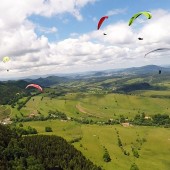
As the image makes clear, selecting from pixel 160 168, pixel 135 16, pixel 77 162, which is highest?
pixel 135 16

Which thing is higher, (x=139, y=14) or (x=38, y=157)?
(x=139, y=14)

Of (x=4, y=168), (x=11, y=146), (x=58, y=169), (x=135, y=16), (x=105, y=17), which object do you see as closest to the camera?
(x=135, y=16)

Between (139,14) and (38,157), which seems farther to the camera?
(38,157)

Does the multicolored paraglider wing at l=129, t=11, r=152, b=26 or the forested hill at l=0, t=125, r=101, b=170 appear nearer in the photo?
the multicolored paraglider wing at l=129, t=11, r=152, b=26

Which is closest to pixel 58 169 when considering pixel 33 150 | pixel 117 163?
pixel 33 150

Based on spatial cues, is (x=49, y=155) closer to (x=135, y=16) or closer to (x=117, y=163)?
(x=117, y=163)

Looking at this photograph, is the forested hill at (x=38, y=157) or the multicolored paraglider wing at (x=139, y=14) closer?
the multicolored paraglider wing at (x=139, y=14)

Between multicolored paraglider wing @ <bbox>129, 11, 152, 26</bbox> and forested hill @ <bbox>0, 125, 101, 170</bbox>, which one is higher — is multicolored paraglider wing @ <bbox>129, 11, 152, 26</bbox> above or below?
above

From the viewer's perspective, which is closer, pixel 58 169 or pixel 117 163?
pixel 58 169

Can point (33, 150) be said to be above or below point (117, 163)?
above

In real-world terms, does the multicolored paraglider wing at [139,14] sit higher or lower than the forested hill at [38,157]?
higher

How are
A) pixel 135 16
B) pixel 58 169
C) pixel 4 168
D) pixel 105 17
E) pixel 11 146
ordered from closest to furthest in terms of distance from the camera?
pixel 135 16, pixel 105 17, pixel 4 168, pixel 58 169, pixel 11 146
